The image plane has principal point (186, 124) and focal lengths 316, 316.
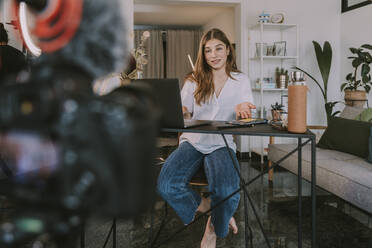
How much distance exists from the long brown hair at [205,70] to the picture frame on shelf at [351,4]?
3.22m

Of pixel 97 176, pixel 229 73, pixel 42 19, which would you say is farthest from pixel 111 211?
pixel 229 73

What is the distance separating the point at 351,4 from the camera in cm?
460

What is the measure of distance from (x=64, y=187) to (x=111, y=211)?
0.22 ft

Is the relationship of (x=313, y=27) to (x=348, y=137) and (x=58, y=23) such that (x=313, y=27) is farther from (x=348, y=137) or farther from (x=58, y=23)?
(x=58, y=23)

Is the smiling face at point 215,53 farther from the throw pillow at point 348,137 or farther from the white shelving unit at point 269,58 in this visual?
the white shelving unit at point 269,58

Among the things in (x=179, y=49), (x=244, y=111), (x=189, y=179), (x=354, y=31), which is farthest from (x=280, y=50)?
(x=179, y=49)

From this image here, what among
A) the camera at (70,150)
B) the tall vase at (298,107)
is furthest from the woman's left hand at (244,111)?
the camera at (70,150)

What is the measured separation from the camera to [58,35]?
1.47 ft

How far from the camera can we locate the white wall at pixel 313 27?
4680 mm

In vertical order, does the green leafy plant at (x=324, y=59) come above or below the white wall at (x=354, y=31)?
below

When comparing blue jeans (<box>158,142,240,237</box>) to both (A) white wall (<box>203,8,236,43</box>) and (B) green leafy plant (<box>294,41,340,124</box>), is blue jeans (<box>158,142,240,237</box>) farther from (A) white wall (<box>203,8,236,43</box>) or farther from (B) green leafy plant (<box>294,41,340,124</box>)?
(A) white wall (<box>203,8,236,43</box>)

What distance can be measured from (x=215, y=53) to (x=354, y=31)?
3.51m

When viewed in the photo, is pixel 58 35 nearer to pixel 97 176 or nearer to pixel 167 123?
pixel 97 176

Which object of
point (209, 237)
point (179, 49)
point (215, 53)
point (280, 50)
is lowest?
point (209, 237)
